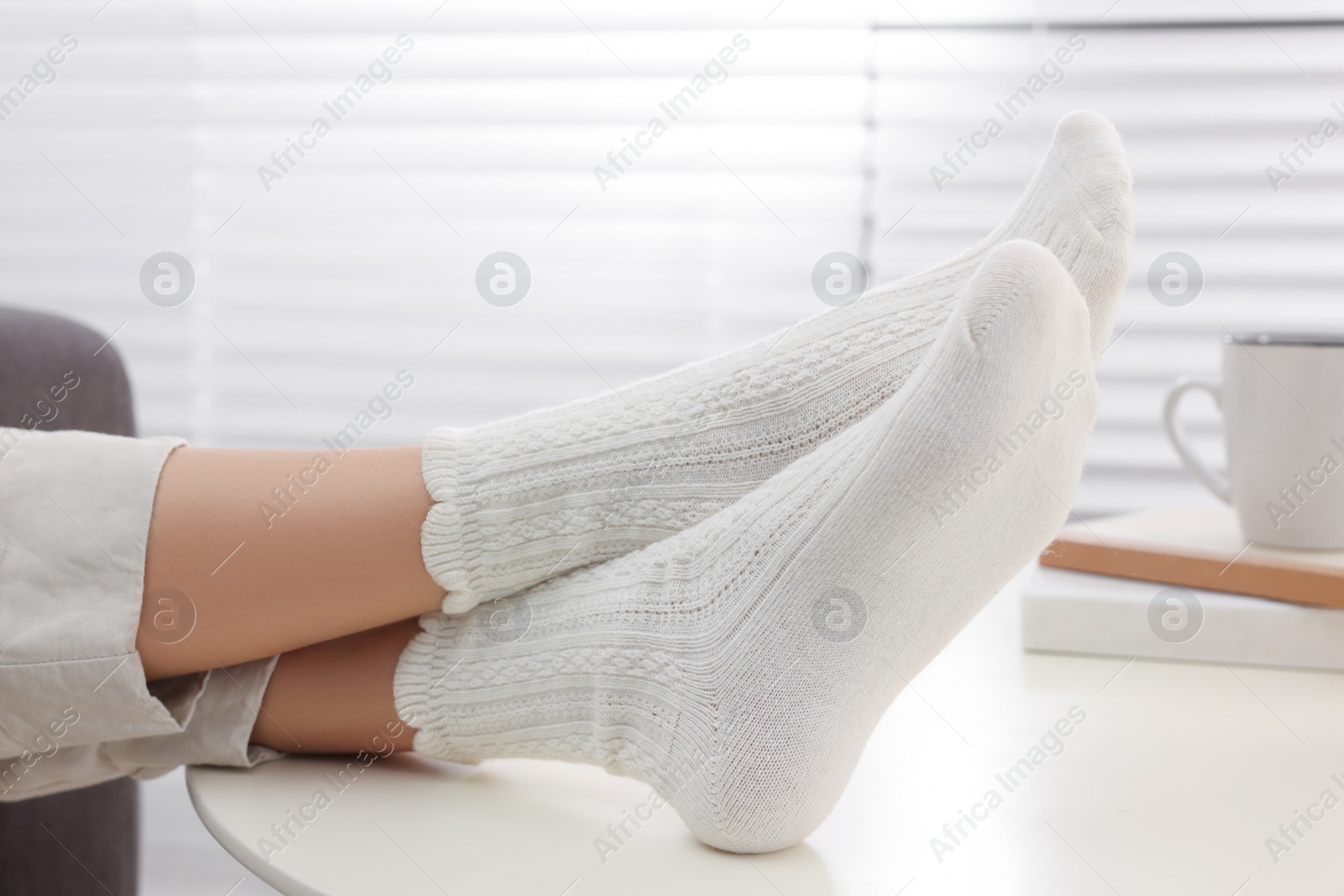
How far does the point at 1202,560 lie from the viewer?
690 mm

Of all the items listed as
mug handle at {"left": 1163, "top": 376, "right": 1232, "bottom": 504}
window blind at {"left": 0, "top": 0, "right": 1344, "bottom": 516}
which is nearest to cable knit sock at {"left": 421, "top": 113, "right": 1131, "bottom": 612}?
mug handle at {"left": 1163, "top": 376, "right": 1232, "bottom": 504}

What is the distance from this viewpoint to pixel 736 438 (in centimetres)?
58

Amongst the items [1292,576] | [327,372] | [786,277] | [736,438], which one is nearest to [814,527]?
[736,438]

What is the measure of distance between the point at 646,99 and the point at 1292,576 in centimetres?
87

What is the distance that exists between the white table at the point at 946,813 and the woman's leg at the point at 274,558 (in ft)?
0.23

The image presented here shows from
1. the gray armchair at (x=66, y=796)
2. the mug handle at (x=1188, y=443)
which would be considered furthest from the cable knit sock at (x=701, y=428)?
the gray armchair at (x=66, y=796)

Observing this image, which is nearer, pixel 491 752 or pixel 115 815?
pixel 491 752

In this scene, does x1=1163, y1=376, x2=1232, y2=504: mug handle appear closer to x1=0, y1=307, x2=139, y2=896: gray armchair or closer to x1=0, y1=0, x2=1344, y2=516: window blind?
x1=0, y1=0, x2=1344, y2=516: window blind

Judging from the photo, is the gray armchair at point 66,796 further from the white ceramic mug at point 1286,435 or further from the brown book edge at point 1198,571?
the white ceramic mug at point 1286,435

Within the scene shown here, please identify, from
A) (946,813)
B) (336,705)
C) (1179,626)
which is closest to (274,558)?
(336,705)

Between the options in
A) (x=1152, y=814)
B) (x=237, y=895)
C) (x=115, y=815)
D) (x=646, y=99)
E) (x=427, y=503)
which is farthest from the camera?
(x=237, y=895)

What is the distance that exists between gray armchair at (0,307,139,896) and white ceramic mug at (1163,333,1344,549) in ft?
3.05

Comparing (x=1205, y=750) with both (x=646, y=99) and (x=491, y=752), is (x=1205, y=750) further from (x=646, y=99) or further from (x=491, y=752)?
(x=646, y=99)

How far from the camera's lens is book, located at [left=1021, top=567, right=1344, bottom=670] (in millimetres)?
651
